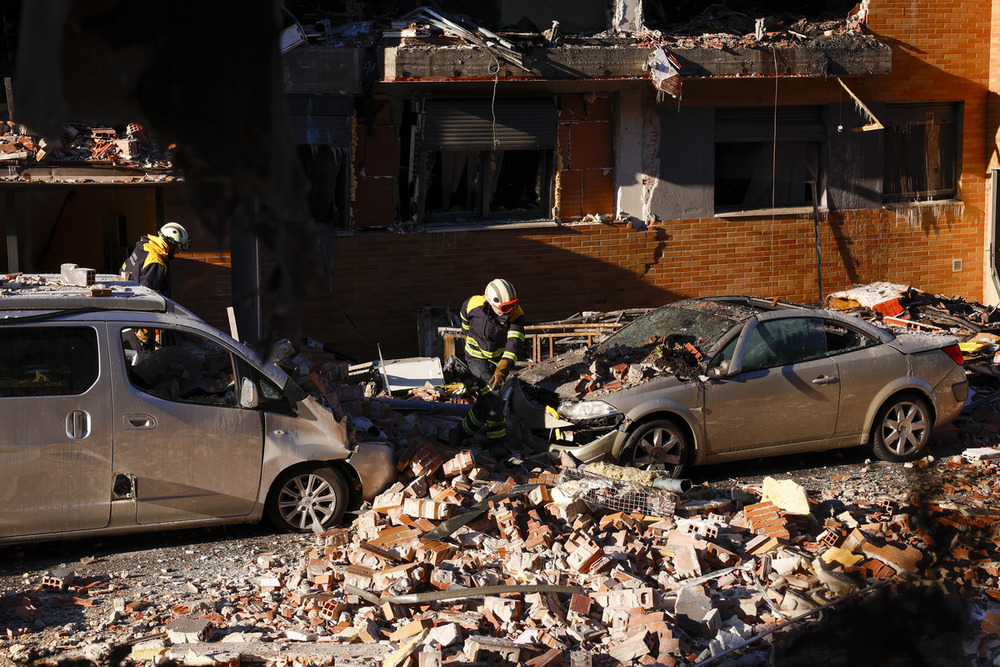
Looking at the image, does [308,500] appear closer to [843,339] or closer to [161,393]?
[161,393]

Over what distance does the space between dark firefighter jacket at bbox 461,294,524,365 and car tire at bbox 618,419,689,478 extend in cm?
147

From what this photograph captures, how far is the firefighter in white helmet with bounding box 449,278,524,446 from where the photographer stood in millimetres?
9484

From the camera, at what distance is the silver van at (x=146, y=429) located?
268 inches

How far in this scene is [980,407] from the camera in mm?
11141

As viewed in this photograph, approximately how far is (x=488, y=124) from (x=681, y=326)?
16.9 feet

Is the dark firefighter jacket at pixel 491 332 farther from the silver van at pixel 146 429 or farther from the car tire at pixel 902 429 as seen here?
the car tire at pixel 902 429

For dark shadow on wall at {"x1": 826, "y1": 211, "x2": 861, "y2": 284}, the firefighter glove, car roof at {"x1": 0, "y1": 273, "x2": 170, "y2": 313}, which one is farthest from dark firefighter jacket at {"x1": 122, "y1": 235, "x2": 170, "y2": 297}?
dark shadow on wall at {"x1": 826, "y1": 211, "x2": 861, "y2": 284}

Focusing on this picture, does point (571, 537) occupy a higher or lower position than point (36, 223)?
lower

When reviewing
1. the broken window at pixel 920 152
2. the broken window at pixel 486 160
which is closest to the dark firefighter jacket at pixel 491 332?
the broken window at pixel 486 160

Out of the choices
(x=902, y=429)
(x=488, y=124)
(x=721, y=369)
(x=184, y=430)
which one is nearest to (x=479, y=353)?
(x=721, y=369)

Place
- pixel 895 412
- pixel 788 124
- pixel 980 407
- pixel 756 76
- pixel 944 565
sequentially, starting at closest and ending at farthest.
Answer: pixel 944 565
pixel 895 412
pixel 980 407
pixel 756 76
pixel 788 124

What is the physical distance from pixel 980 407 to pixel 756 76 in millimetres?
5532

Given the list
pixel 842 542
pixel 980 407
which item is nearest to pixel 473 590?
pixel 842 542

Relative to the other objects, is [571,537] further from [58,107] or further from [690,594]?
[58,107]
